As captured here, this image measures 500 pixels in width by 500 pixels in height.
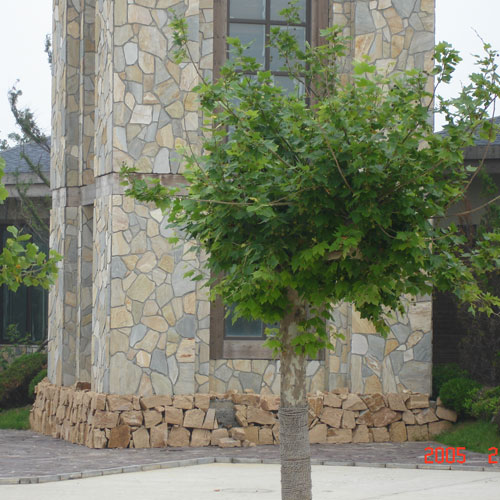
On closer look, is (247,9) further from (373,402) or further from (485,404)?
(485,404)

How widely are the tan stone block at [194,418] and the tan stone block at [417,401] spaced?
3.28 metres

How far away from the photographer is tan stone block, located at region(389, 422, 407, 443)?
592 inches

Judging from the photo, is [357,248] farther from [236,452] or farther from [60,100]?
[60,100]

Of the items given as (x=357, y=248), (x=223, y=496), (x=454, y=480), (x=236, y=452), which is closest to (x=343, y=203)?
(x=357, y=248)

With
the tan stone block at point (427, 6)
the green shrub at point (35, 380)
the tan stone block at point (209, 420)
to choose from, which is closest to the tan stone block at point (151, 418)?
the tan stone block at point (209, 420)

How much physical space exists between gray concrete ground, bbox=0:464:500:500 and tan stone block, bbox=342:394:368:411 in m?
2.54

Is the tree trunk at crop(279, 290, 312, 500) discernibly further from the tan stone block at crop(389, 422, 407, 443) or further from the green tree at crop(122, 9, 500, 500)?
the tan stone block at crop(389, 422, 407, 443)

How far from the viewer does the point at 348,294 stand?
7320mm

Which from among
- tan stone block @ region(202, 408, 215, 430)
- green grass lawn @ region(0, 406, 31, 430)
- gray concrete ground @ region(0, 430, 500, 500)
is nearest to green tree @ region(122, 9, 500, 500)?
gray concrete ground @ region(0, 430, 500, 500)

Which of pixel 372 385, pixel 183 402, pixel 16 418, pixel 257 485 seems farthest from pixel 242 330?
pixel 16 418

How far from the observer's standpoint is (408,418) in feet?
49.4

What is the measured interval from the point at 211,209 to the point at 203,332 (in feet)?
25.3

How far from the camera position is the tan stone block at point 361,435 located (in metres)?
15.0

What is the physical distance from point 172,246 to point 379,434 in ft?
14.5
